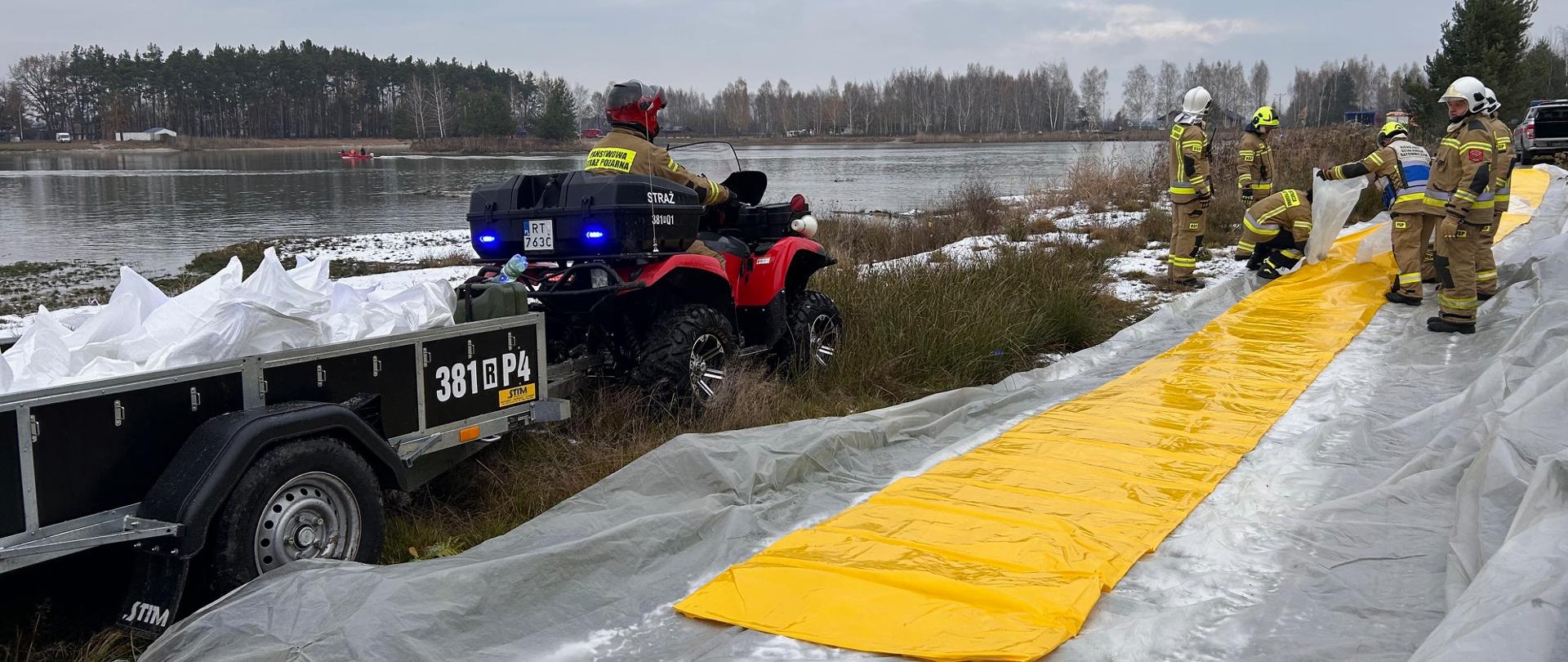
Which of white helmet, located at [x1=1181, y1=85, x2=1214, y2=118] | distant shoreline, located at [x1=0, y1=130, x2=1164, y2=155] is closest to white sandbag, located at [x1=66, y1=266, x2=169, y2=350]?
white helmet, located at [x1=1181, y1=85, x2=1214, y2=118]

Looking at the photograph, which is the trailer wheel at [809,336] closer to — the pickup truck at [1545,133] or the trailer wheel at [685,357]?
the trailer wheel at [685,357]

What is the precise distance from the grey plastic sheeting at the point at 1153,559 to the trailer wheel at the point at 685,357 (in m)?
0.62

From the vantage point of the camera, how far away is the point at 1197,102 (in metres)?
11.3

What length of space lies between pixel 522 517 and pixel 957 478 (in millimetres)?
1969

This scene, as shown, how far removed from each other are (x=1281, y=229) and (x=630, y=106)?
776 cm

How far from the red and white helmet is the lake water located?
1.92 meters

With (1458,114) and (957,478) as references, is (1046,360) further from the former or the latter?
(1458,114)

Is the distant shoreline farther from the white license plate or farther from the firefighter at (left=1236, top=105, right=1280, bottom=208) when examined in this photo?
the white license plate

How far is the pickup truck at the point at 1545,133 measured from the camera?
2359 cm

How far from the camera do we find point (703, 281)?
611 centimetres

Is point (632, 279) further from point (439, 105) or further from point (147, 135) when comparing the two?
point (147, 135)

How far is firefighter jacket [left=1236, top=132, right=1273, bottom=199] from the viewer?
1132 cm

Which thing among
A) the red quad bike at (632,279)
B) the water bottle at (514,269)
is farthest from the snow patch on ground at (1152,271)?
the water bottle at (514,269)

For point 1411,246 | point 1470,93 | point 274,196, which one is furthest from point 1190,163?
point 274,196
